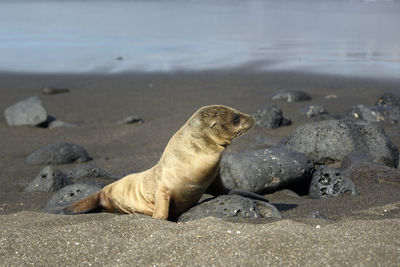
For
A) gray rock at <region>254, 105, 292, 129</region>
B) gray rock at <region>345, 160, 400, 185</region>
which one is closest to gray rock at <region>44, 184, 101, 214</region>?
gray rock at <region>345, 160, 400, 185</region>

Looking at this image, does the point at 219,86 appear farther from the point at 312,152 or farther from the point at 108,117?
the point at 312,152

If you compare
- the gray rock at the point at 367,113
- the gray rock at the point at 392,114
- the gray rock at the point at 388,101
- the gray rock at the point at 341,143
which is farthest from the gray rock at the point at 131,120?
the gray rock at the point at 388,101

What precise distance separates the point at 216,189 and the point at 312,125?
10.2ft

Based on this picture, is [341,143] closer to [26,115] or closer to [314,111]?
[314,111]

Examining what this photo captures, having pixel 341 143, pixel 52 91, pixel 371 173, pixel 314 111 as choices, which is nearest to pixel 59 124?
pixel 52 91

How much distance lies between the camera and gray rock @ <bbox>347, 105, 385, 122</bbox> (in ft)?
32.5

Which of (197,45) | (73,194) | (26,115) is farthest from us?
(197,45)

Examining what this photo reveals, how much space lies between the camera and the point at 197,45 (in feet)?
68.8

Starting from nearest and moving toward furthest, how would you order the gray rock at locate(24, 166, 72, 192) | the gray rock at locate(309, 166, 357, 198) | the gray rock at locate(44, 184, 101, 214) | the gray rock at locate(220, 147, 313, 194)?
the gray rock at locate(44, 184, 101, 214), the gray rock at locate(309, 166, 357, 198), the gray rock at locate(220, 147, 313, 194), the gray rock at locate(24, 166, 72, 192)

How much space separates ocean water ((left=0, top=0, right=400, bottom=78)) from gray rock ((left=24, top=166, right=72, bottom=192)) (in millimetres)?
9005

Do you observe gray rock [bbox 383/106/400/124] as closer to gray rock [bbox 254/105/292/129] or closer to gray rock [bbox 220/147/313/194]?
gray rock [bbox 254/105/292/129]

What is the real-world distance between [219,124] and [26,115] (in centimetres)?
704

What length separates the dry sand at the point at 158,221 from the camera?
329 centimetres

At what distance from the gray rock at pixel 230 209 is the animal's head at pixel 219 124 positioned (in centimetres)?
52
